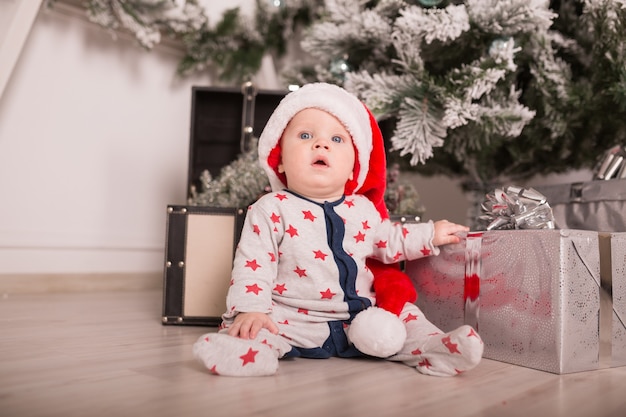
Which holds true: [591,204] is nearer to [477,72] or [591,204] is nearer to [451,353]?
[477,72]

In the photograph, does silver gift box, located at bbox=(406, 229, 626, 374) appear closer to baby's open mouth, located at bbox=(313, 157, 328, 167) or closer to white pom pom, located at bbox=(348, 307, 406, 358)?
white pom pom, located at bbox=(348, 307, 406, 358)

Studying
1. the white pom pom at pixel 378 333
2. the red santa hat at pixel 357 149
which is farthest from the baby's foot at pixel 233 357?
the red santa hat at pixel 357 149

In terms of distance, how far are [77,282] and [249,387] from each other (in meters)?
1.13

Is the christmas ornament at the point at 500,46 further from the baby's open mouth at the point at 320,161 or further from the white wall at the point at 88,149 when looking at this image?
the white wall at the point at 88,149

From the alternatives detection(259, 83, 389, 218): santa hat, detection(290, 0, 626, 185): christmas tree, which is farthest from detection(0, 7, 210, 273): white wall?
detection(259, 83, 389, 218): santa hat

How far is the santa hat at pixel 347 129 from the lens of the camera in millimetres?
976

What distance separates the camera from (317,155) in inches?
37.2

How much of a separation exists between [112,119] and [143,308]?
626 millimetres

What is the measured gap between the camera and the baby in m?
0.86

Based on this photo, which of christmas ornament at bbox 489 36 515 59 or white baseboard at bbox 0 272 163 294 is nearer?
christmas ornament at bbox 489 36 515 59

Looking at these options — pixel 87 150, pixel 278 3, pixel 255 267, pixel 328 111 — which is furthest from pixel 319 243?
pixel 278 3

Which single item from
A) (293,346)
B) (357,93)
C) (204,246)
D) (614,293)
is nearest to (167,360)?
(293,346)

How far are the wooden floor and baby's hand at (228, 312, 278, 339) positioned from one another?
0.21 ft

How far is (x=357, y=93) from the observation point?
1.36 m
